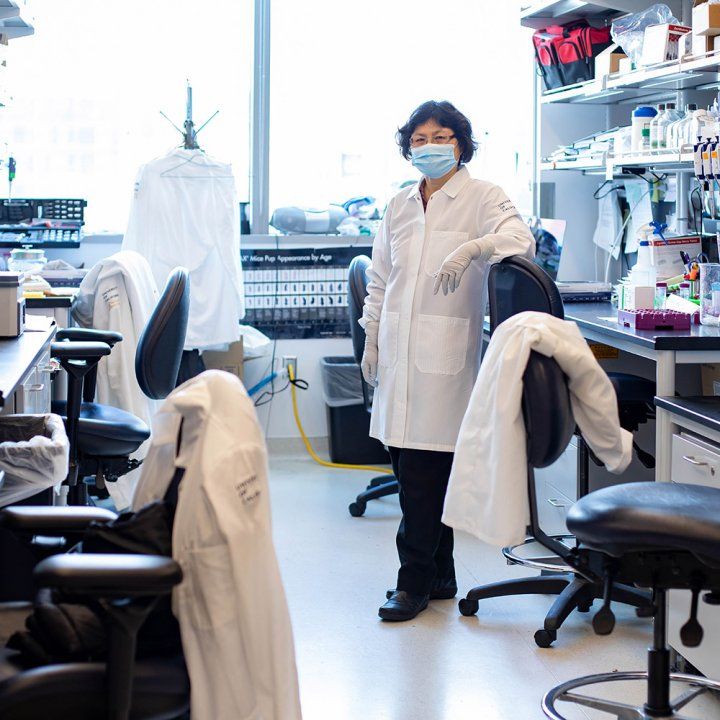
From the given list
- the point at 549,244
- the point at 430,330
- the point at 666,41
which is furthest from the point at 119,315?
the point at 666,41

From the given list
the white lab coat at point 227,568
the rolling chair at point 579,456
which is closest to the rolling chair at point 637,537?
the rolling chair at point 579,456

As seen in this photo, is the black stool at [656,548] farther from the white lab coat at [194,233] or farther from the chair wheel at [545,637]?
the white lab coat at [194,233]

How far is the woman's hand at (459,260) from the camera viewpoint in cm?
296

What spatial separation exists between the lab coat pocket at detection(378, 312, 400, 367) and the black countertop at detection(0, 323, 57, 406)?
95 centimetres

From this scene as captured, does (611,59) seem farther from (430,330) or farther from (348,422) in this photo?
(348,422)

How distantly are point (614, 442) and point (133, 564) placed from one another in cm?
111

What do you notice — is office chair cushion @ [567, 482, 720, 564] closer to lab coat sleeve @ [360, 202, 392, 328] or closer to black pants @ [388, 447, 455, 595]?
black pants @ [388, 447, 455, 595]

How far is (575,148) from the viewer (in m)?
4.55

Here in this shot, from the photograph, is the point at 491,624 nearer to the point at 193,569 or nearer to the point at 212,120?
the point at 193,569

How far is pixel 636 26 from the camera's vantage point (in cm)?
389

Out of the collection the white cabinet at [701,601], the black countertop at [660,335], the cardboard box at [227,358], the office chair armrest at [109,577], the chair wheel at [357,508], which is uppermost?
the black countertop at [660,335]

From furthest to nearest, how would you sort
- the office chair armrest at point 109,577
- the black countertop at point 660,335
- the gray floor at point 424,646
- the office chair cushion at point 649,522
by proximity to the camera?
the black countertop at point 660,335 < the gray floor at point 424,646 < the office chair cushion at point 649,522 < the office chair armrest at point 109,577

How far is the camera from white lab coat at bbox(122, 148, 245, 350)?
15.2 ft

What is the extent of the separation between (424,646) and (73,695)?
156 centimetres
